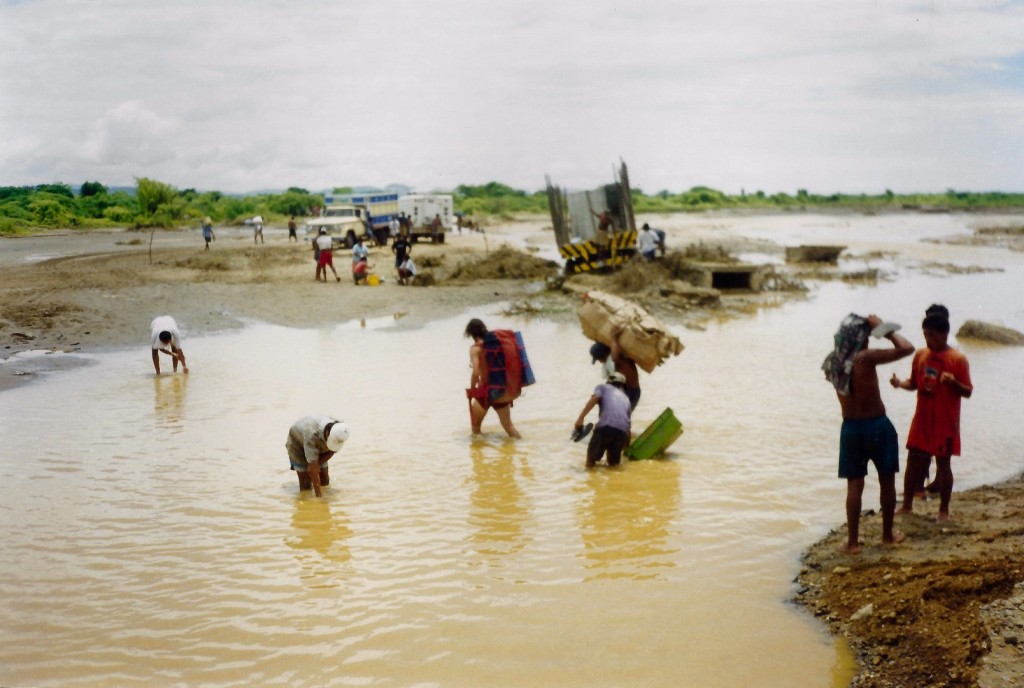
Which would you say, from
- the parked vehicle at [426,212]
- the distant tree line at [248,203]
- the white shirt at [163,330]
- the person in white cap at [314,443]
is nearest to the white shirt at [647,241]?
the white shirt at [163,330]

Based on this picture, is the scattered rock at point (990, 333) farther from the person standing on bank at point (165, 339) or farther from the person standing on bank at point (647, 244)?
the person standing on bank at point (165, 339)

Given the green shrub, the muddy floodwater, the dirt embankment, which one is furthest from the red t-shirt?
the green shrub

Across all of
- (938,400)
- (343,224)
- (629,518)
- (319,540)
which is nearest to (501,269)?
(343,224)

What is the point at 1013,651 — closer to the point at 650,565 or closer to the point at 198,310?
the point at 650,565

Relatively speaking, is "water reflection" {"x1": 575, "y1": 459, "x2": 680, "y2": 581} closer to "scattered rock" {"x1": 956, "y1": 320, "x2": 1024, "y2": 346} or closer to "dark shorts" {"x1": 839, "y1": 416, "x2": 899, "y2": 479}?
"dark shorts" {"x1": 839, "y1": 416, "x2": 899, "y2": 479}

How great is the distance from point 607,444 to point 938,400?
9.40ft

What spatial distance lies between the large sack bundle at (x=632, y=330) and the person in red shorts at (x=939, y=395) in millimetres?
2491

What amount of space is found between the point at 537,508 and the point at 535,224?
58416 mm

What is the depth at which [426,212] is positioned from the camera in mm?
41562

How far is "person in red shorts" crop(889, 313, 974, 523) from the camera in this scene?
619 centimetres

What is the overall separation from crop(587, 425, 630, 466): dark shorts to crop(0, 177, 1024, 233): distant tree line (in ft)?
132

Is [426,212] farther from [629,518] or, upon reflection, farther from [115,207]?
[629,518]

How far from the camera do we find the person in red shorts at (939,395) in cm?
619

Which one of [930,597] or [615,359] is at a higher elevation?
[615,359]
